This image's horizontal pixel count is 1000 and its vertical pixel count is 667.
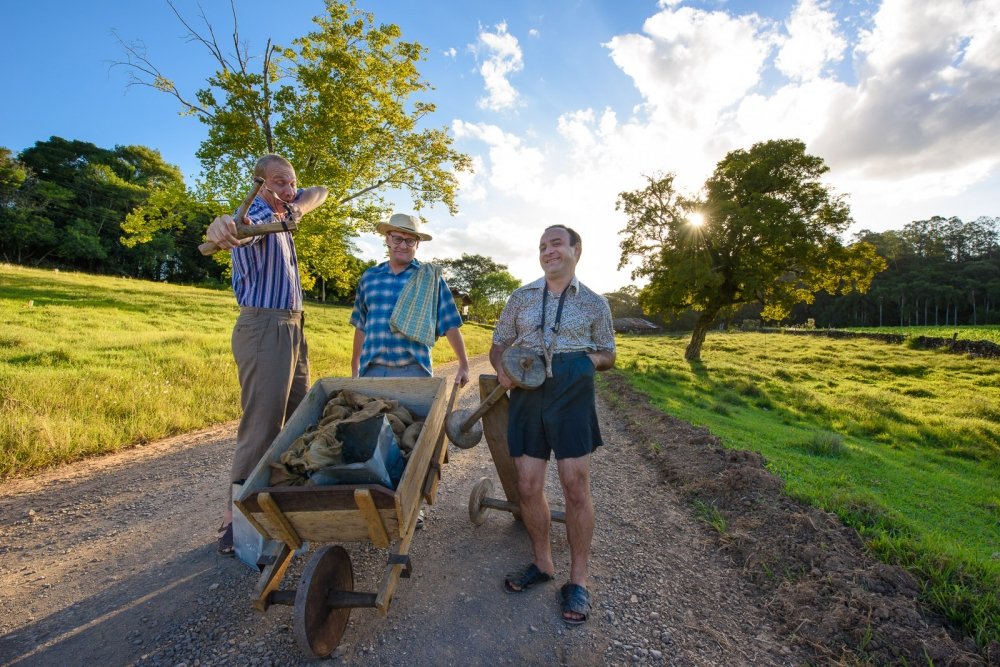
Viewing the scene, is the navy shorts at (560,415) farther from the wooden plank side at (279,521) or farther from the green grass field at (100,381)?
the green grass field at (100,381)

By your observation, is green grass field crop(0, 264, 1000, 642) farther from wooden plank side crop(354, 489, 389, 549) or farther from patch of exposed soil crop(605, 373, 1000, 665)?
wooden plank side crop(354, 489, 389, 549)

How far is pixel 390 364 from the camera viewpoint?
383 centimetres

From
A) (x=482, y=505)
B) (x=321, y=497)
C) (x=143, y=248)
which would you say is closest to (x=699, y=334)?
(x=482, y=505)

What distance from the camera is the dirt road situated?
101 inches

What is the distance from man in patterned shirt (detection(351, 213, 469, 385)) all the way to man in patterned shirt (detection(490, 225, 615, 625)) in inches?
35.3

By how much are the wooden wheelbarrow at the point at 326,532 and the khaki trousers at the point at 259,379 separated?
469 mm

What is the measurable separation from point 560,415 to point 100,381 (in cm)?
794

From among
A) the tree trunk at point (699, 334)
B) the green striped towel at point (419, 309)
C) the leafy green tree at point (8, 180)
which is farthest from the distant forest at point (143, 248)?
the green striped towel at point (419, 309)

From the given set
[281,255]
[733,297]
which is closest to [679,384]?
[733,297]

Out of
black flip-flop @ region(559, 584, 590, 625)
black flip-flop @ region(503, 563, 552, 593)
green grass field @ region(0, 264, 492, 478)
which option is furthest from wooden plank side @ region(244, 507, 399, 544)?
green grass field @ region(0, 264, 492, 478)

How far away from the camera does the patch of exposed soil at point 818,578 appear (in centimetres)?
260

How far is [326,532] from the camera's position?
2510mm

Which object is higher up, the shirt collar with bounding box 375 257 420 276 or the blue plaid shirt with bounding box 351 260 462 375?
the shirt collar with bounding box 375 257 420 276

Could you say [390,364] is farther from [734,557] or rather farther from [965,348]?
[965,348]
